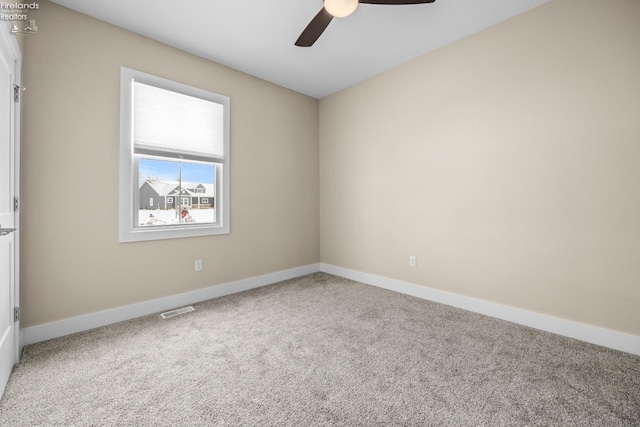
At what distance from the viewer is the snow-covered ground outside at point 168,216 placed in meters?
2.81

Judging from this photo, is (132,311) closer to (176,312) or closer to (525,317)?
(176,312)

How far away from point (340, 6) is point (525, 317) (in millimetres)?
2925

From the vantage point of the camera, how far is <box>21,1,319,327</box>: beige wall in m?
2.19

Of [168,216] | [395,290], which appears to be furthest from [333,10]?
[395,290]

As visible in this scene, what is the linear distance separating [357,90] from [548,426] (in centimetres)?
374

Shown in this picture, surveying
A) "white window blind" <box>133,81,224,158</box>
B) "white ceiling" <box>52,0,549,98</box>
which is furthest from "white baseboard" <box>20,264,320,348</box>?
"white ceiling" <box>52,0,549,98</box>

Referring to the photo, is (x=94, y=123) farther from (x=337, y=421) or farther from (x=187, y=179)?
(x=337, y=421)

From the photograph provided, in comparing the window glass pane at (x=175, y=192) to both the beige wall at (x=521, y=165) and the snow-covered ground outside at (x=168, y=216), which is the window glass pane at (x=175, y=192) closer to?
the snow-covered ground outside at (x=168, y=216)

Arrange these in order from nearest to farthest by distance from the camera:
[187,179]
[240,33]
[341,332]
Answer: [341,332]
[240,33]
[187,179]

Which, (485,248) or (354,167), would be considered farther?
(354,167)

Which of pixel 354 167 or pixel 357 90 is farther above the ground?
pixel 357 90

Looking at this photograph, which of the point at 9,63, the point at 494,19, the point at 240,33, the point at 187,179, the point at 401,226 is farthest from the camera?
the point at 401,226

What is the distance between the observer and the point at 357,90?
3.84 m

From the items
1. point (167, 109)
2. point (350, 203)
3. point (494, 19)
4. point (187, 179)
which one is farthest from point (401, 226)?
point (167, 109)
